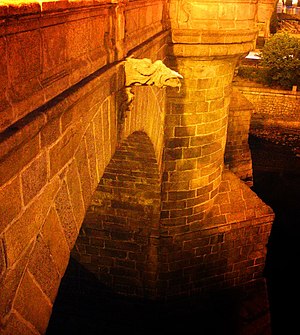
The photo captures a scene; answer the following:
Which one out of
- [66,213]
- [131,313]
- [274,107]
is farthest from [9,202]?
[274,107]

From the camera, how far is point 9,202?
179 centimetres

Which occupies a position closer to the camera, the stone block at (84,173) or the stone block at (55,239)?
the stone block at (55,239)

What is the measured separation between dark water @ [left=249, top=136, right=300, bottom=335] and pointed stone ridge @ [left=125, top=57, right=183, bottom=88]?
747 cm

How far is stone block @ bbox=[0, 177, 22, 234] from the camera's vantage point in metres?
1.73

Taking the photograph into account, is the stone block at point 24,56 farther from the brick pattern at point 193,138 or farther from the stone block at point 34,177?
the brick pattern at point 193,138

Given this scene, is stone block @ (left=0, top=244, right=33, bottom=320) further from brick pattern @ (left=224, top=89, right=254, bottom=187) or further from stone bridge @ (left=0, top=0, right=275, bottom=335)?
brick pattern @ (left=224, top=89, right=254, bottom=187)

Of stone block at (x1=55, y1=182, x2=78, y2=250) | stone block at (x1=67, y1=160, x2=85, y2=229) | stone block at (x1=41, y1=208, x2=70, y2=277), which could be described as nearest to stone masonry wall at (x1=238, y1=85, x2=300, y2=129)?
stone block at (x1=67, y1=160, x2=85, y2=229)

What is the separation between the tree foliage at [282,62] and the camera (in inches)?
856

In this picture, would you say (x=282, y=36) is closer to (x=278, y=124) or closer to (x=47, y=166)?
(x=278, y=124)

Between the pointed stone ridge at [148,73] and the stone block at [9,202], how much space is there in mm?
1811

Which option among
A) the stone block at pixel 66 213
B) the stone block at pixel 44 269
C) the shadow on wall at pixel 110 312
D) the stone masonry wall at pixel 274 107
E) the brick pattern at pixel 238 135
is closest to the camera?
the stone block at pixel 44 269

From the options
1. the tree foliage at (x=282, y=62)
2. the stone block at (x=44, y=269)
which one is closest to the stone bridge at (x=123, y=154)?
the stone block at (x=44, y=269)

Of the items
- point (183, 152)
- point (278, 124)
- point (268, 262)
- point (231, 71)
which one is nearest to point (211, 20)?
point (231, 71)

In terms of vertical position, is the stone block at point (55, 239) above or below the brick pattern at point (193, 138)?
above
